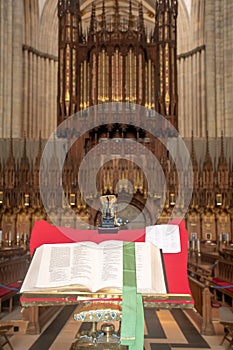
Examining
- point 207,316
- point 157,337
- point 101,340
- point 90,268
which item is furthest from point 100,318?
point 207,316

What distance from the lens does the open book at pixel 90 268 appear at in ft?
7.14

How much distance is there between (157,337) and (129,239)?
3.62 m

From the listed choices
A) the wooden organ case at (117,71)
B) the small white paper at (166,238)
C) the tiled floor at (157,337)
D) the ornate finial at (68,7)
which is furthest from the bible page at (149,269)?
the ornate finial at (68,7)

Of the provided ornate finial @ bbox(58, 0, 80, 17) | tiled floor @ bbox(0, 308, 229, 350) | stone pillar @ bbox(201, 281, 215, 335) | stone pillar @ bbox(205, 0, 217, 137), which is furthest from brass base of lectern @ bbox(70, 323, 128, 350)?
ornate finial @ bbox(58, 0, 80, 17)

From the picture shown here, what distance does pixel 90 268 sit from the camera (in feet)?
7.52

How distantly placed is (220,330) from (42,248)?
14.5 ft

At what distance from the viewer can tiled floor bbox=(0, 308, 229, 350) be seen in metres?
5.52

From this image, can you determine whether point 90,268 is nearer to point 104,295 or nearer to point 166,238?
point 104,295

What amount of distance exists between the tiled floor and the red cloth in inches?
118

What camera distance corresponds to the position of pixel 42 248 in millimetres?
2535

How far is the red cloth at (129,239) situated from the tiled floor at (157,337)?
299 centimetres

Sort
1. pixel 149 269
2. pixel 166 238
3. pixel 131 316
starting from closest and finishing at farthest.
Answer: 1. pixel 131 316
2. pixel 149 269
3. pixel 166 238

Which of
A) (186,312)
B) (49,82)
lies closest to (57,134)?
(49,82)

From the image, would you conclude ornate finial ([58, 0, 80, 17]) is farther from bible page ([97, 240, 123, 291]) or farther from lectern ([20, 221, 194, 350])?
bible page ([97, 240, 123, 291])
